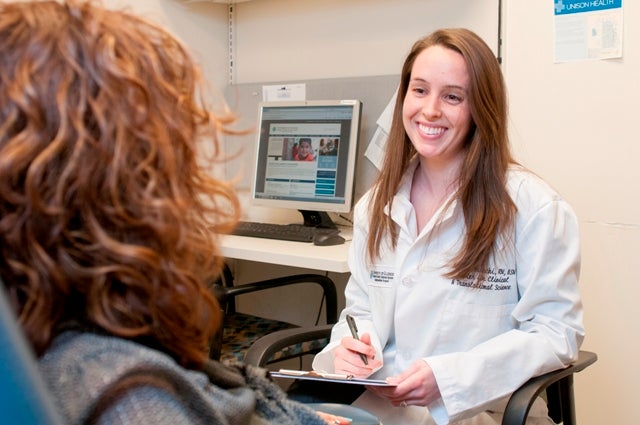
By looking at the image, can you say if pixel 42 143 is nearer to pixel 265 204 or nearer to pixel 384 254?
pixel 384 254

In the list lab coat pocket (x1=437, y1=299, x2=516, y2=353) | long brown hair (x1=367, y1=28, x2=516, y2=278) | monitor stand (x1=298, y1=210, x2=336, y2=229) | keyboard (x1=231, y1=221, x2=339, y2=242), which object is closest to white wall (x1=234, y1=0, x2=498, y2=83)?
monitor stand (x1=298, y1=210, x2=336, y2=229)

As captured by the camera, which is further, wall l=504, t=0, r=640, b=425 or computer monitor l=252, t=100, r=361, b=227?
computer monitor l=252, t=100, r=361, b=227

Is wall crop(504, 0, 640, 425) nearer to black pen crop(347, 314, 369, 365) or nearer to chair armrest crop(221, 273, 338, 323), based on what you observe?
chair armrest crop(221, 273, 338, 323)

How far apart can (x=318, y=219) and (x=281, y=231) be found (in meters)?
0.22

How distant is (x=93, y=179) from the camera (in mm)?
527

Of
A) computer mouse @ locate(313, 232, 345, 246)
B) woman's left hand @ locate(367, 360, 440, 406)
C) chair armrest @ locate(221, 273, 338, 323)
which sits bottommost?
woman's left hand @ locate(367, 360, 440, 406)

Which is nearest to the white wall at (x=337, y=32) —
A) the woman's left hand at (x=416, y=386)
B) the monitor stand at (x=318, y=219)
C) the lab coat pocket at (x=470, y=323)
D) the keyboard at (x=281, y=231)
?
the monitor stand at (x=318, y=219)

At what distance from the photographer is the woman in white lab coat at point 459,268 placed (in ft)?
4.10

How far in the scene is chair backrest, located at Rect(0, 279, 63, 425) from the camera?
345mm

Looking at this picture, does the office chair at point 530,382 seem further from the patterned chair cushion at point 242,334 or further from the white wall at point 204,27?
the white wall at point 204,27

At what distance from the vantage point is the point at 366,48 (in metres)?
2.45

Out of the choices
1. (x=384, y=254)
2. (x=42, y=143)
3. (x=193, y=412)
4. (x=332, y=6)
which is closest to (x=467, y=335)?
(x=384, y=254)

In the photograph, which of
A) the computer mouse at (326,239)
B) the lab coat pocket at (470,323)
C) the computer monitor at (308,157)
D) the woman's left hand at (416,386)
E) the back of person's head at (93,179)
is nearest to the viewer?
the back of person's head at (93,179)

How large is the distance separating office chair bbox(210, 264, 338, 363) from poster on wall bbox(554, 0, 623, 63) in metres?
0.94
